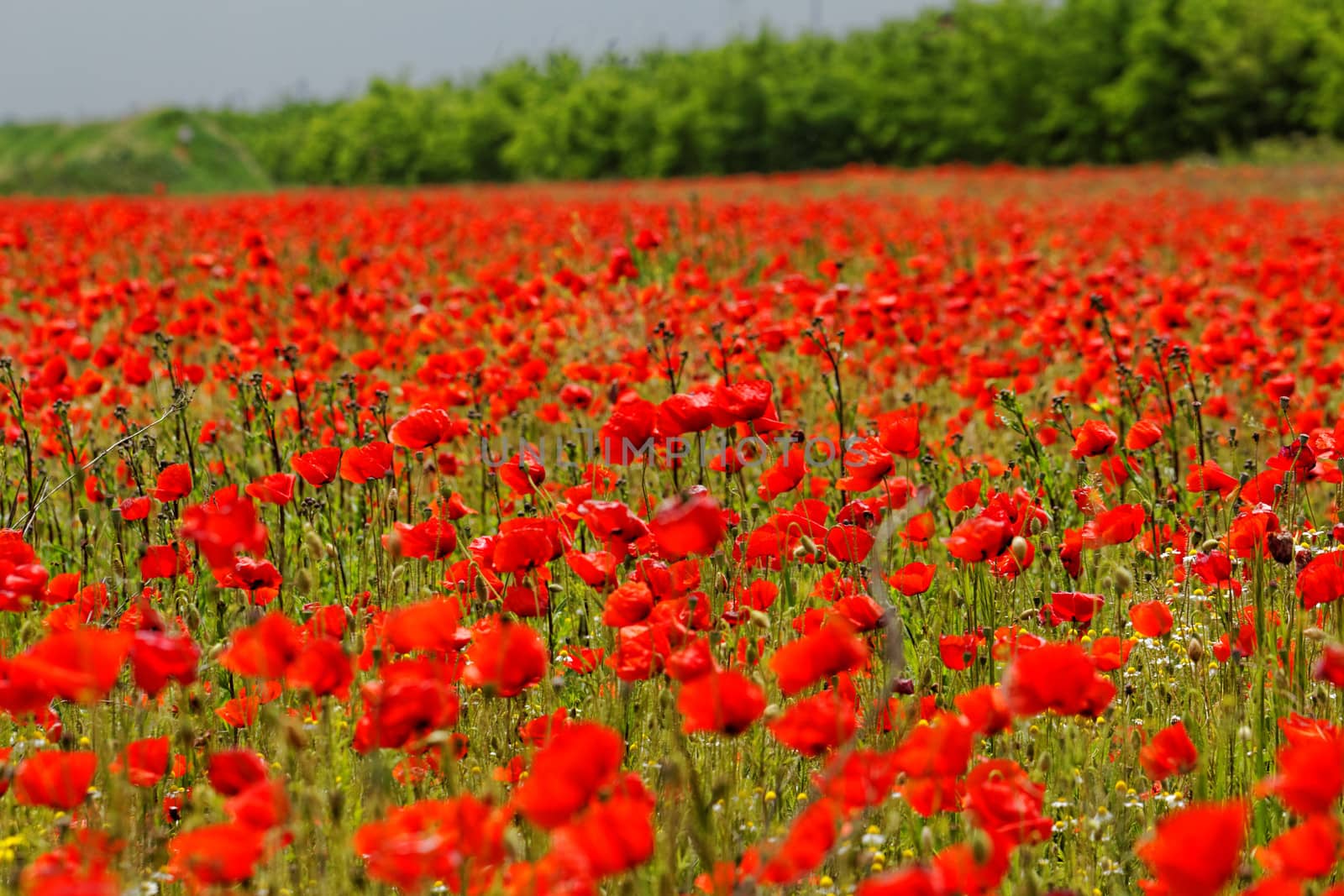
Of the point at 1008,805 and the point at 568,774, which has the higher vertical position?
the point at 568,774

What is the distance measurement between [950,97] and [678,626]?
4626 cm

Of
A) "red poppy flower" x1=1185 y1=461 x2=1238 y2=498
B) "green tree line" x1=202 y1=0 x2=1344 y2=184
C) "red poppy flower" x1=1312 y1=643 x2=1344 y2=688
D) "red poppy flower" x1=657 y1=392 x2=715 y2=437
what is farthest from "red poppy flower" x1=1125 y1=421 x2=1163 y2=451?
"green tree line" x1=202 y1=0 x2=1344 y2=184

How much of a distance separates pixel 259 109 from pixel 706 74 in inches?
1642

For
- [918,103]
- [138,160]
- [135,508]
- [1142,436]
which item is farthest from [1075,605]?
[918,103]

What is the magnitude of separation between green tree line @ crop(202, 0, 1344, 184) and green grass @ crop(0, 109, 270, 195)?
11507mm

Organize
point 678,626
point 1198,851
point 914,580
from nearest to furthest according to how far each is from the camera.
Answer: point 1198,851 < point 678,626 < point 914,580

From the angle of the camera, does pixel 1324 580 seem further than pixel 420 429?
No

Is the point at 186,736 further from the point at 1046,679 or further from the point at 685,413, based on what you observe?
the point at 1046,679

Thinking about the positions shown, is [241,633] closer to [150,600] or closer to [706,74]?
[150,600]

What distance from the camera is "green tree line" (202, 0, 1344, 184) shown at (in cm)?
3853

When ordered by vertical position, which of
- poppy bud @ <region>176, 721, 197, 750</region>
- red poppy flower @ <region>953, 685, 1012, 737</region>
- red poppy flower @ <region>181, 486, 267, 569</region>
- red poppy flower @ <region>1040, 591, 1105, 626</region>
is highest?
red poppy flower @ <region>181, 486, 267, 569</region>

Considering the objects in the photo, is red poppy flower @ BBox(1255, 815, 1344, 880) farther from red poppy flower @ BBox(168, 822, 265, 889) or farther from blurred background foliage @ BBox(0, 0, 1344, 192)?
blurred background foliage @ BBox(0, 0, 1344, 192)

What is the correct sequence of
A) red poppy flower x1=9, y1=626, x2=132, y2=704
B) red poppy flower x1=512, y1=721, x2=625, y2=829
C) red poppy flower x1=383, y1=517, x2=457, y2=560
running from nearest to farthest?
red poppy flower x1=512, y1=721, x2=625, y2=829 → red poppy flower x1=9, y1=626, x2=132, y2=704 → red poppy flower x1=383, y1=517, x2=457, y2=560

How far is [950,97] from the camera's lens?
4512 cm
